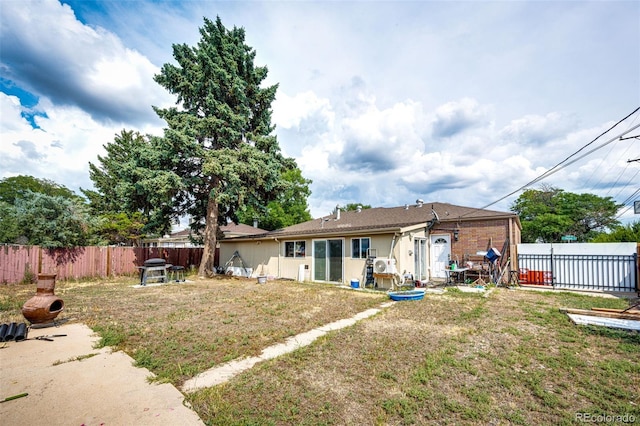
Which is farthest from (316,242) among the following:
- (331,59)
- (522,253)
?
(522,253)

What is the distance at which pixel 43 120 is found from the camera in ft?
41.8

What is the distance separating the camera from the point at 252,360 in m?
4.13

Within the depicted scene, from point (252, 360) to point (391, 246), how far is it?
7.78m

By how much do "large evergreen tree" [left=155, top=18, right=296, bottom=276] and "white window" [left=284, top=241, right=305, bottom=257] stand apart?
10.5 ft

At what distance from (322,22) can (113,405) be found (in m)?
12.7

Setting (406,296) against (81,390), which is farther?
(406,296)

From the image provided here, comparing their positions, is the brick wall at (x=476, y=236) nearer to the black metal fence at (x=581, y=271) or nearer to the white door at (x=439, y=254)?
the white door at (x=439, y=254)

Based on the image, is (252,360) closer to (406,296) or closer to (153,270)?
(406,296)

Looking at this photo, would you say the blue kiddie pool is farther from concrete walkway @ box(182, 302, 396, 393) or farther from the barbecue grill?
the barbecue grill

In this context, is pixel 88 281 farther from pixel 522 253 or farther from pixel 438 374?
pixel 522 253

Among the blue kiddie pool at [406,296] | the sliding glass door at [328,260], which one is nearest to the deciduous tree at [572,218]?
the sliding glass door at [328,260]

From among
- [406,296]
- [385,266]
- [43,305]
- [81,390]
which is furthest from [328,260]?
[81,390]

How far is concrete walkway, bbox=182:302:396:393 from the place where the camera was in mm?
3412

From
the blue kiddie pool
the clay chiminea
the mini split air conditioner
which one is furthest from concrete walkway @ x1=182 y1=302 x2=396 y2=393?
the clay chiminea
